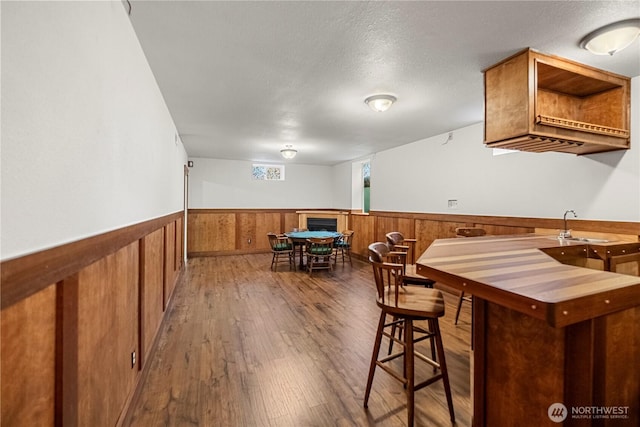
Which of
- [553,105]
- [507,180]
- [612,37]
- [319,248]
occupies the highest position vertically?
[612,37]

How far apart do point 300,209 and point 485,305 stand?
6904mm

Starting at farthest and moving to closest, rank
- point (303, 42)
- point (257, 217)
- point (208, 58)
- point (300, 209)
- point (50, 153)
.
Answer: point (300, 209), point (257, 217), point (208, 58), point (303, 42), point (50, 153)

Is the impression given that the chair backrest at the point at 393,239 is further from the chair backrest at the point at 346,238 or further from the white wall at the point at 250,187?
the white wall at the point at 250,187

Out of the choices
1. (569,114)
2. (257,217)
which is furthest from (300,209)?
(569,114)

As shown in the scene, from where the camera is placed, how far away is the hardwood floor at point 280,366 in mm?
1745

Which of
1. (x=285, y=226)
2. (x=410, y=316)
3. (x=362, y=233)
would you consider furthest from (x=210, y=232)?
(x=410, y=316)

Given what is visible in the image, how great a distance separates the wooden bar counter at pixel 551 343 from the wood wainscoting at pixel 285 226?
2708 millimetres

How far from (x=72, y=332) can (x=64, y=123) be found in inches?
28.1

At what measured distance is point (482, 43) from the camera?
6.64ft

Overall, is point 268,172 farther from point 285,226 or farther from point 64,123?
point 64,123

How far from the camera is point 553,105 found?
8.55 ft

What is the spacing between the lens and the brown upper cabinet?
2123mm

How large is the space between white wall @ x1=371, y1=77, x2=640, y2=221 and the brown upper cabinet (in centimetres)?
17

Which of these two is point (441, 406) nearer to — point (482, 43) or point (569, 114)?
point (482, 43)
